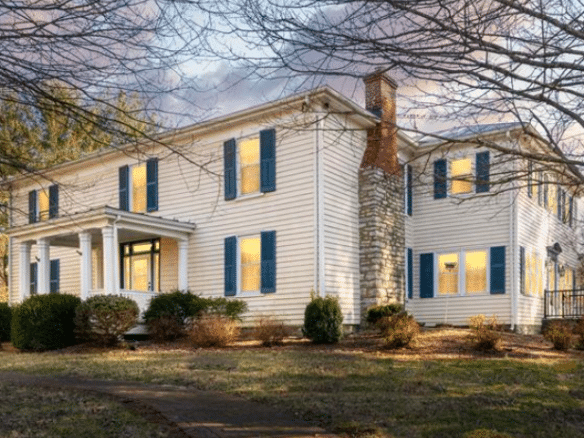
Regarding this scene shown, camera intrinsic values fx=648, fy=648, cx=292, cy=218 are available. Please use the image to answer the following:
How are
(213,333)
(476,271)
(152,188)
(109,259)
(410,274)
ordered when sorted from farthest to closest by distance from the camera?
(410,274), (476,271), (152,188), (109,259), (213,333)

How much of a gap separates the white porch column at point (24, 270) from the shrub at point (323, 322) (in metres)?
10.6

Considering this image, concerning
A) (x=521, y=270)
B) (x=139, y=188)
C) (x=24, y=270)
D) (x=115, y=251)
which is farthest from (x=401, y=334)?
(x=24, y=270)

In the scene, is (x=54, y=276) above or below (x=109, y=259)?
below

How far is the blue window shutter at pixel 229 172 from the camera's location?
710 inches

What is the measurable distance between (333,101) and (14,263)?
14.8 metres

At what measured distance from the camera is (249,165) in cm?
1809

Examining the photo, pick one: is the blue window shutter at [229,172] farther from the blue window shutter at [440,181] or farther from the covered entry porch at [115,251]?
the blue window shutter at [440,181]

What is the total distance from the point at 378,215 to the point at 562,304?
27.7 ft

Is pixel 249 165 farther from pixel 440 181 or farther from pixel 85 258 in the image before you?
pixel 440 181

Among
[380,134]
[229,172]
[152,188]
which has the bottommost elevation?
[152,188]

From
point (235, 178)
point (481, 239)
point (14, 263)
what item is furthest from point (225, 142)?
point (14, 263)

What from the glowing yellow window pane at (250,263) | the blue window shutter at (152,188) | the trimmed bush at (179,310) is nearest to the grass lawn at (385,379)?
the trimmed bush at (179,310)

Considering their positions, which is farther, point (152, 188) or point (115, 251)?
point (152, 188)

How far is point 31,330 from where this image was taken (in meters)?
16.0
